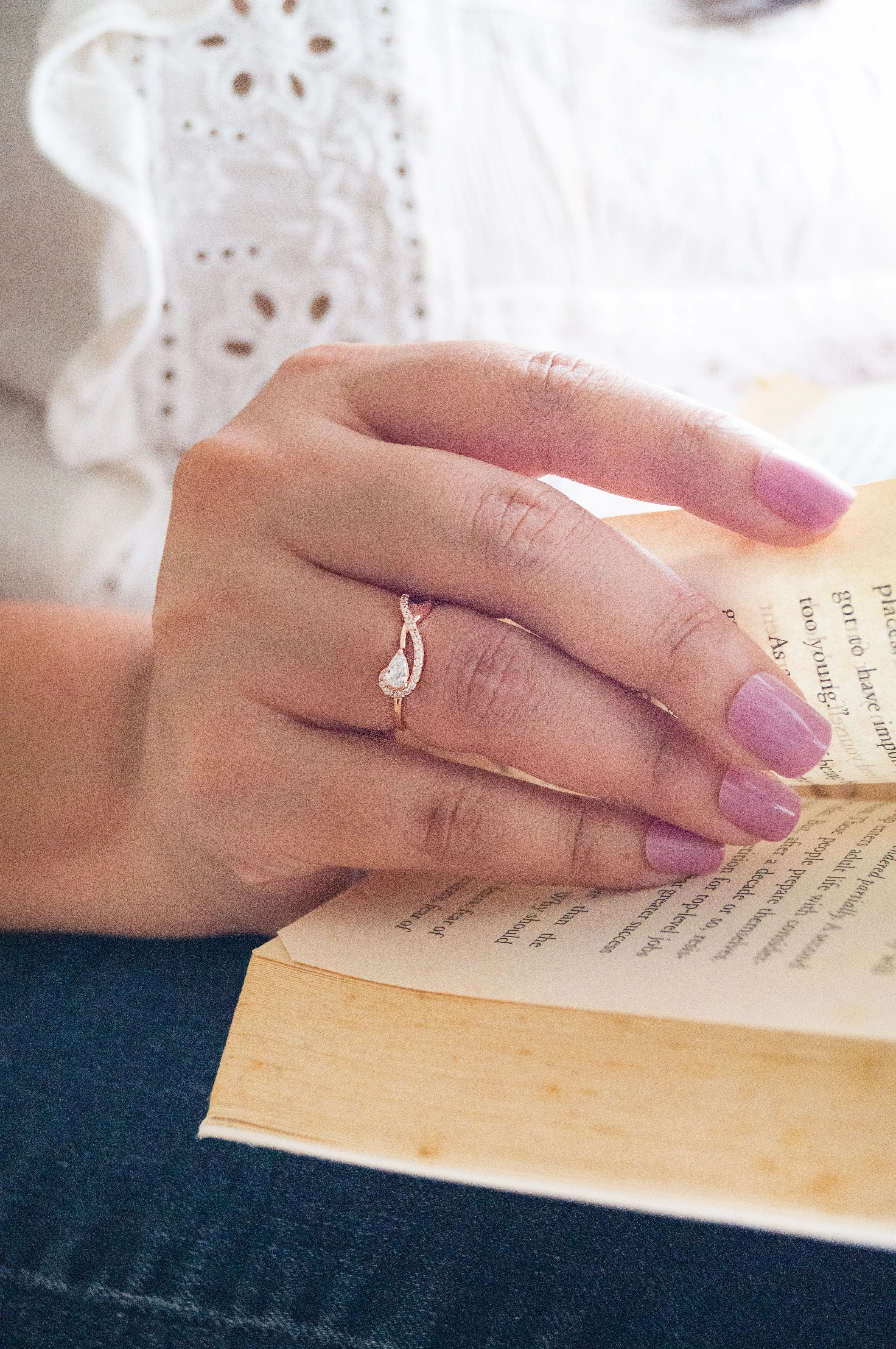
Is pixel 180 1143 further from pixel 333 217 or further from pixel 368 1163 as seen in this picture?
pixel 333 217

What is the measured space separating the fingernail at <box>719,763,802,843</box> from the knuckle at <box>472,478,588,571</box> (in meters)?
0.13

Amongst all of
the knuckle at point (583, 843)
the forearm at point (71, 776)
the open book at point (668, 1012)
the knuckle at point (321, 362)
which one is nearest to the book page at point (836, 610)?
the open book at point (668, 1012)


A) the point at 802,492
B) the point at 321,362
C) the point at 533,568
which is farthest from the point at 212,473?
the point at 802,492

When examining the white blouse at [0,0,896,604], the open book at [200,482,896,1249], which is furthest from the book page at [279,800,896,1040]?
the white blouse at [0,0,896,604]

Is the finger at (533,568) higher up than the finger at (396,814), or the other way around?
the finger at (533,568)

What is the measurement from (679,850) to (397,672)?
16 cm

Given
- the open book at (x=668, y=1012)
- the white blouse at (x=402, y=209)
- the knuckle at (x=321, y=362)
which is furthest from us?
the white blouse at (x=402, y=209)

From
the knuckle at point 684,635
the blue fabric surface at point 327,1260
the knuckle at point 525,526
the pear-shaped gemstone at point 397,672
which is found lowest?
the blue fabric surface at point 327,1260

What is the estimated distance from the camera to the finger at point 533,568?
40 centimetres

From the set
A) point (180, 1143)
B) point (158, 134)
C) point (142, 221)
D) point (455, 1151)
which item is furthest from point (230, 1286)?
point (158, 134)

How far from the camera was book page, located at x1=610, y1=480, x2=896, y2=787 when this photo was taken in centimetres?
41

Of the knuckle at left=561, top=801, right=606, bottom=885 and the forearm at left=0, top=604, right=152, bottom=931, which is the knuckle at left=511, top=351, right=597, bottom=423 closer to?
the knuckle at left=561, top=801, right=606, bottom=885

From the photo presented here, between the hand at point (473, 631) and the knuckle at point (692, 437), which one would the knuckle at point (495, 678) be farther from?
the knuckle at point (692, 437)

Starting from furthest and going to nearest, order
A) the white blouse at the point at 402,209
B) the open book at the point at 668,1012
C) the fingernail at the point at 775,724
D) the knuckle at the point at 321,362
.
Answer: the white blouse at the point at 402,209
the knuckle at the point at 321,362
the fingernail at the point at 775,724
the open book at the point at 668,1012
